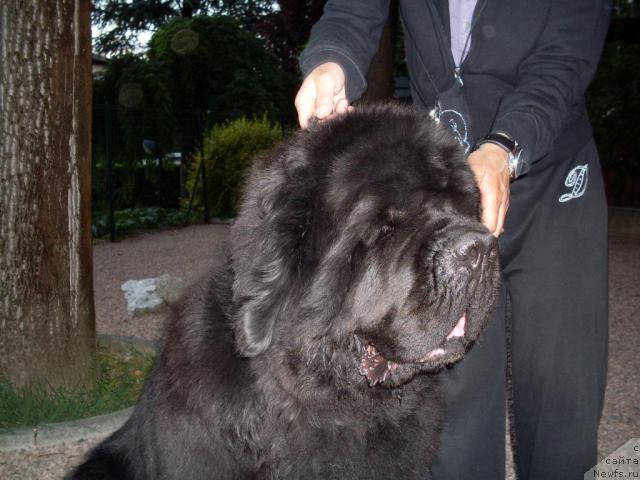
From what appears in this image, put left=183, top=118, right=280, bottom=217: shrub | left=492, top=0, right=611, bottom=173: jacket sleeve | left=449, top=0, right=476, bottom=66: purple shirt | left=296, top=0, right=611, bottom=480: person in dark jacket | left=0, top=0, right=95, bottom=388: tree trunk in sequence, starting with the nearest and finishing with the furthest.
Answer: left=492, top=0, right=611, bottom=173: jacket sleeve → left=296, top=0, right=611, bottom=480: person in dark jacket → left=449, top=0, right=476, bottom=66: purple shirt → left=0, top=0, right=95, bottom=388: tree trunk → left=183, top=118, right=280, bottom=217: shrub

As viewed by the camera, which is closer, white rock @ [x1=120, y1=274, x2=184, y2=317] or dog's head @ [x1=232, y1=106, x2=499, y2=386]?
dog's head @ [x1=232, y1=106, x2=499, y2=386]

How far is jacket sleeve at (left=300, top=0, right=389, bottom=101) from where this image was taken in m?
2.45

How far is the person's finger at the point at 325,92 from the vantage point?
2.33 meters

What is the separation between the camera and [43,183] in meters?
3.39

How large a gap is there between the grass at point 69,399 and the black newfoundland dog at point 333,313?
4.70ft

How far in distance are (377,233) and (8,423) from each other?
2494 mm

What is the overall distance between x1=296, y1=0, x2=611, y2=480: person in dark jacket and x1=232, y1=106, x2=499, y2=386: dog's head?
0.29 meters

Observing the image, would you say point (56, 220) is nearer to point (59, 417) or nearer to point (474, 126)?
point (59, 417)

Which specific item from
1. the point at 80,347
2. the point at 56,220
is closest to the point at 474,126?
the point at 56,220

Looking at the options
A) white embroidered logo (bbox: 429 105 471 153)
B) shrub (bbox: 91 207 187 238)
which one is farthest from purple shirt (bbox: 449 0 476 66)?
shrub (bbox: 91 207 187 238)

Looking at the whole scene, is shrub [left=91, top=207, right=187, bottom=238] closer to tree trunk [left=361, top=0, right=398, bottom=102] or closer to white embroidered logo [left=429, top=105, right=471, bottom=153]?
tree trunk [left=361, top=0, right=398, bottom=102]

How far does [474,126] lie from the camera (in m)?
2.52

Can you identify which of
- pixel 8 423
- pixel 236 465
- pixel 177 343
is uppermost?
pixel 177 343

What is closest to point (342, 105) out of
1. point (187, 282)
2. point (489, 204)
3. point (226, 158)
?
point (489, 204)
